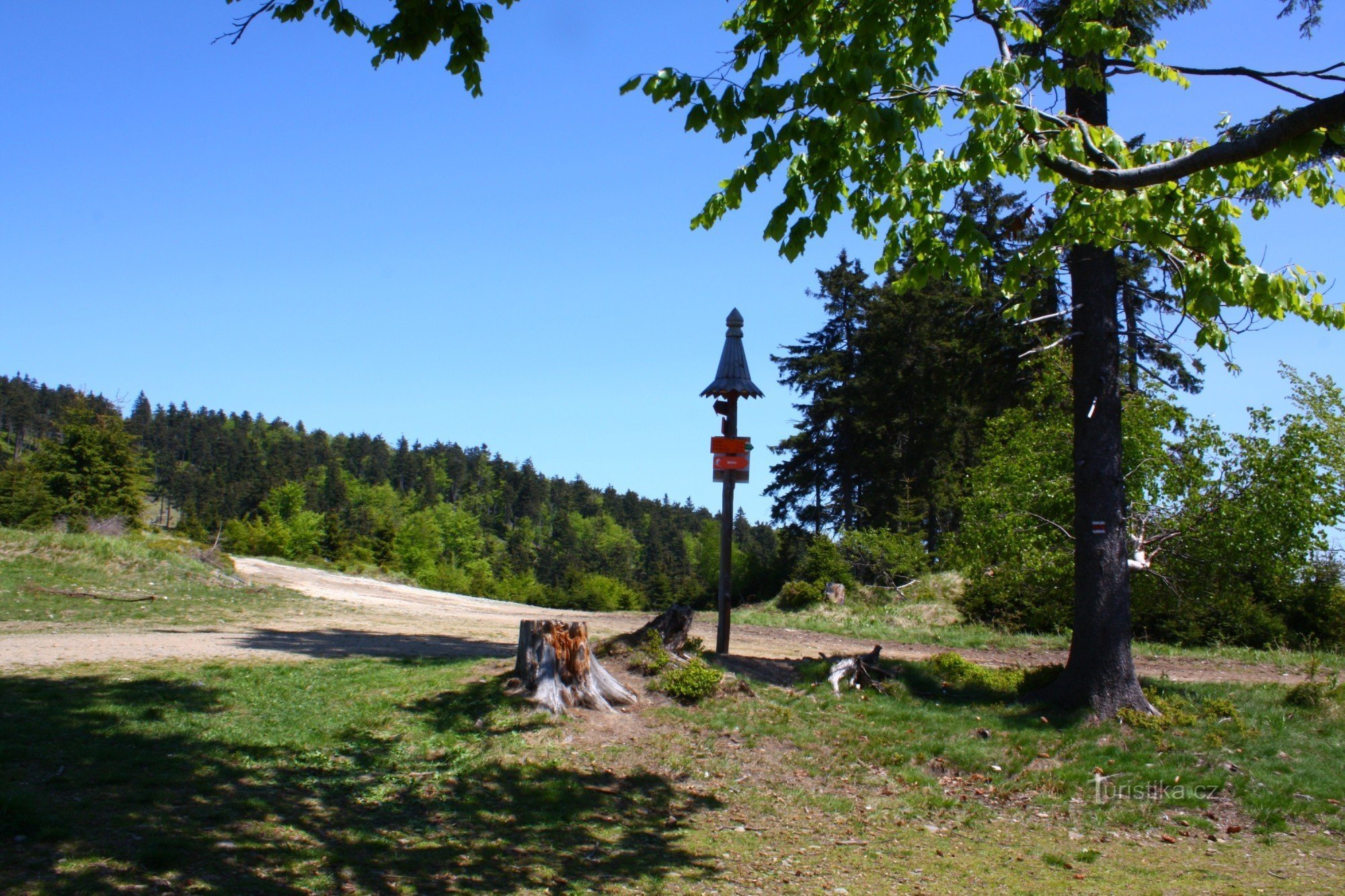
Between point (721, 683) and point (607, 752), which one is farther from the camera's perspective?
point (721, 683)

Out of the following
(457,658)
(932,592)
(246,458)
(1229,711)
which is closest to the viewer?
(1229,711)

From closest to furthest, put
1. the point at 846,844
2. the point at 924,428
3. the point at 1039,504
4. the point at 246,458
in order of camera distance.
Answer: the point at 846,844 < the point at 1039,504 < the point at 924,428 < the point at 246,458

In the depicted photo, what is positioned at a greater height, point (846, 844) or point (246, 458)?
point (246, 458)

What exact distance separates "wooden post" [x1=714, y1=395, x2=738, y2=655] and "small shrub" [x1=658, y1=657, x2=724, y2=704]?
1.96m

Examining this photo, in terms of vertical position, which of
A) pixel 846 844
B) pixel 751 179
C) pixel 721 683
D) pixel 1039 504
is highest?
pixel 751 179

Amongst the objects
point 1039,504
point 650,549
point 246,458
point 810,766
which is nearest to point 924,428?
point 1039,504

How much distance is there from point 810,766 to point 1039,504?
9.53 m

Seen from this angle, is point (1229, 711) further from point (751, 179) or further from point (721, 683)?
point (751, 179)

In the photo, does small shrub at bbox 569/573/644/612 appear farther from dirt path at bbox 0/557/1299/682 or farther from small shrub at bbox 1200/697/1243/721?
small shrub at bbox 1200/697/1243/721

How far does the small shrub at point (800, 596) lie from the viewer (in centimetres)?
2320

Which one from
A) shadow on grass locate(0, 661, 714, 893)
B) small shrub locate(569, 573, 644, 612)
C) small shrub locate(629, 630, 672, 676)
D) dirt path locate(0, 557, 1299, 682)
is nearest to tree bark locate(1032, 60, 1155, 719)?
dirt path locate(0, 557, 1299, 682)

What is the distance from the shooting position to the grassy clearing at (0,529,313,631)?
47.5ft

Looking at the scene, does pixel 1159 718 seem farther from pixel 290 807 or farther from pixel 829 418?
pixel 829 418

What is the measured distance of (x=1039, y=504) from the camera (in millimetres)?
15883
